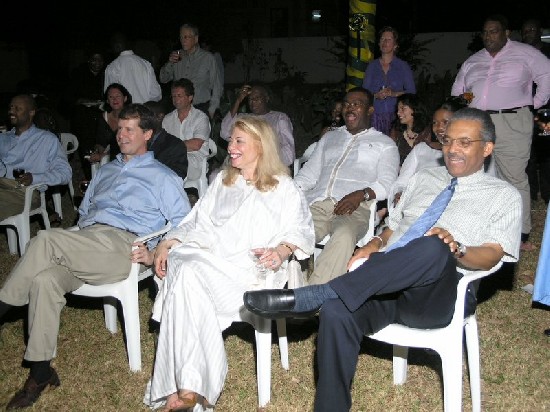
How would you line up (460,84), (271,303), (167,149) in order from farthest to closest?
(460,84) < (167,149) < (271,303)

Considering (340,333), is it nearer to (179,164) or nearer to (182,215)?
(182,215)

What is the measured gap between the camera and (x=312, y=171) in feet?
17.2

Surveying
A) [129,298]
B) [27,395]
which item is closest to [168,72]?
[129,298]

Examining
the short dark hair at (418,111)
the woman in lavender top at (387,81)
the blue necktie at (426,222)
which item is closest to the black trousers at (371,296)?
the blue necktie at (426,222)

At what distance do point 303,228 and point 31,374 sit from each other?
1.69 m

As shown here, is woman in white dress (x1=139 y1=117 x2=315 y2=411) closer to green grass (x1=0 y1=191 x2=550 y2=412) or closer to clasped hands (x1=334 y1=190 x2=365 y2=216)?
green grass (x1=0 y1=191 x2=550 y2=412)

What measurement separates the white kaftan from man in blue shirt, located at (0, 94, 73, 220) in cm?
249

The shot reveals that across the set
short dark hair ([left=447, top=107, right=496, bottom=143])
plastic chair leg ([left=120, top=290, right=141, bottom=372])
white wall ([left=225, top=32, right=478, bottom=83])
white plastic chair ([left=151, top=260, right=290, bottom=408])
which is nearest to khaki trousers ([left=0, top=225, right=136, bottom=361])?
plastic chair leg ([left=120, top=290, right=141, bottom=372])

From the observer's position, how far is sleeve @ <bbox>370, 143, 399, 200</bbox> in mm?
4824

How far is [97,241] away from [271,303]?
1.40 metres

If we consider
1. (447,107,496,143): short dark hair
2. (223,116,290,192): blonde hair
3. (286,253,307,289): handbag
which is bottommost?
(286,253,307,289): handbag

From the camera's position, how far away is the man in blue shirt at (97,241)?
11.7 feet

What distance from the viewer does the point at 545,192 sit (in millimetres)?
7258

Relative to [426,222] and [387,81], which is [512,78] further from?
[426,222]
